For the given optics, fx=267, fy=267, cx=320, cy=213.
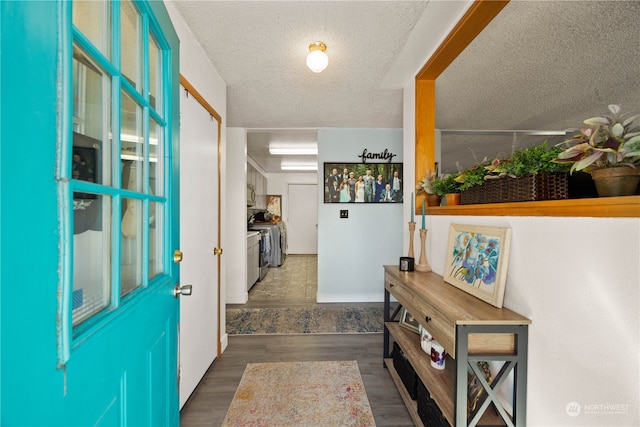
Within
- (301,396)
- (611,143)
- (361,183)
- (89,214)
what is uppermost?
(361,183)

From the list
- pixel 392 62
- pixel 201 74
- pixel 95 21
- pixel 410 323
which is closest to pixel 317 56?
pixel 392 62

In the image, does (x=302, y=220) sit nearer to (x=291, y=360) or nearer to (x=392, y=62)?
(x=291, y=360)

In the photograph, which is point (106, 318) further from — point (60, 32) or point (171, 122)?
point (171, 122)

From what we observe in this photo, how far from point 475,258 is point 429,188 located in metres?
0.68

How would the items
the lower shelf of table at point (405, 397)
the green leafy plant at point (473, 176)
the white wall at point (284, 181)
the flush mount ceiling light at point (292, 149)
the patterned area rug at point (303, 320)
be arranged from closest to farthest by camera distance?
the green leafy plant at point (473, 176), the lower shelf of table at point (405, 397), the patterned area rug at point (303, 320), the flush mount ceiling light at point (292, 149), the white wall at point (284, 181)

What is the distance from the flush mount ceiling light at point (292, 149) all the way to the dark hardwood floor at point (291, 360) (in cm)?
247

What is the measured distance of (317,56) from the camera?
1.68 m

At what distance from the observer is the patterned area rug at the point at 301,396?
Result: 1.56 m

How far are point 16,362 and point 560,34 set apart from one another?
8.58 feet

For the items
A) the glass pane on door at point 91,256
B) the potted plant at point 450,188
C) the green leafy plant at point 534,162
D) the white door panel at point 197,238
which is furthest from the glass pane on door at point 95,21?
the potted plant at point 450,188

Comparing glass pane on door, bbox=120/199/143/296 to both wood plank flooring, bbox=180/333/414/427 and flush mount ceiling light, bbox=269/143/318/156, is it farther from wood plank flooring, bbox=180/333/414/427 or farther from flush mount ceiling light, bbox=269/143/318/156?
flush mount ceiling light, bbox=269/143/318/156

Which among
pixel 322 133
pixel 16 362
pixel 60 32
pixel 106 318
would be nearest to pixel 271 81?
pixel 322 133

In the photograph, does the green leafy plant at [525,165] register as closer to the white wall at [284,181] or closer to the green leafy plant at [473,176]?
the green leafy plant at [473,176]

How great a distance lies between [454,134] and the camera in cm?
373
